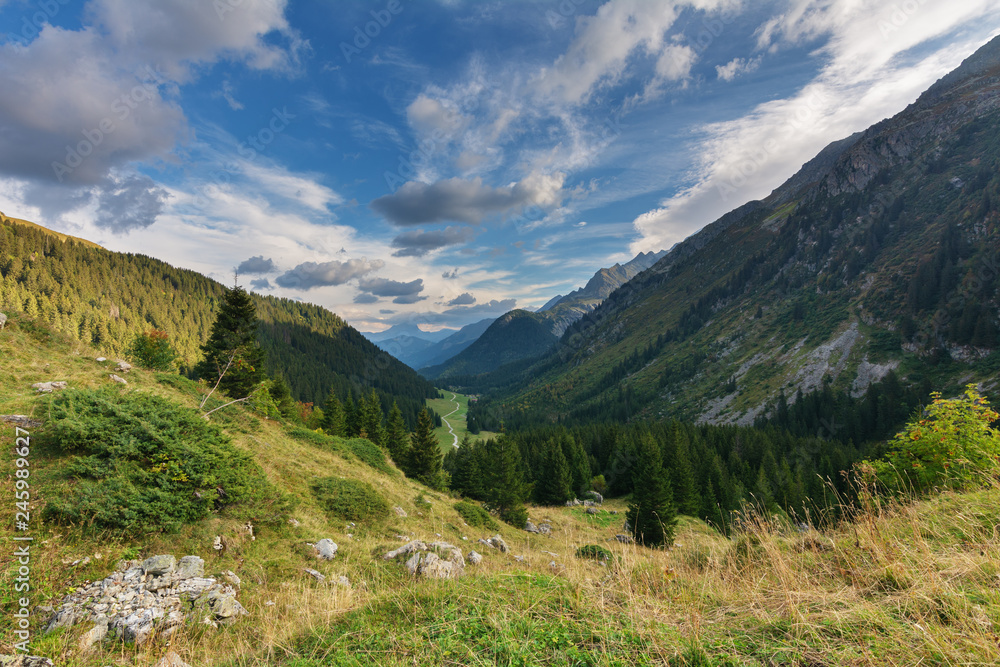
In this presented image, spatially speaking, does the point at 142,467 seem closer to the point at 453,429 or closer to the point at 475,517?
the point at 475,517

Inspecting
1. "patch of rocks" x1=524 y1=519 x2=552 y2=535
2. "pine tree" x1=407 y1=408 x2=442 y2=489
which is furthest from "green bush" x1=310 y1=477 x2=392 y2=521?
"pine tree" x1=407 y1=408 x2=442 y2=489

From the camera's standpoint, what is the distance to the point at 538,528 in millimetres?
32750

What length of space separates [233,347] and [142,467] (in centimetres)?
2576

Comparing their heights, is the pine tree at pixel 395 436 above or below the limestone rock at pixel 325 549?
below

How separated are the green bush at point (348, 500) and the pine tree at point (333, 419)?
118 feet

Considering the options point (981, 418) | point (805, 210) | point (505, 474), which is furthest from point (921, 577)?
point (805, 210)

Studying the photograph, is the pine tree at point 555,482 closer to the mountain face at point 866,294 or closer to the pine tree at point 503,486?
the pine tree at point 503,486

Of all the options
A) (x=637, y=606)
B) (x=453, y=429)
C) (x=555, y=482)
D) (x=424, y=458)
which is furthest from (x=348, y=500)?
(x=453, y=429)

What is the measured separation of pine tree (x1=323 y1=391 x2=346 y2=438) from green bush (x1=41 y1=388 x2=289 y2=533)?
138 ft

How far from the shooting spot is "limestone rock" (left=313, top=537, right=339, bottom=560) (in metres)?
10.5

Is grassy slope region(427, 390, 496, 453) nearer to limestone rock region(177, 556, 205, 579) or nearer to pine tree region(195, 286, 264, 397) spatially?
pine tree region(195, 286, 264, 397)

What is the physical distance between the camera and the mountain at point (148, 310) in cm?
11431

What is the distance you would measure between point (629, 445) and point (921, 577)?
61.4 meters

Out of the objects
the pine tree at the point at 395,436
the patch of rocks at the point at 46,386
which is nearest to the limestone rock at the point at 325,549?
the patch of rocks at the point at 46,386
